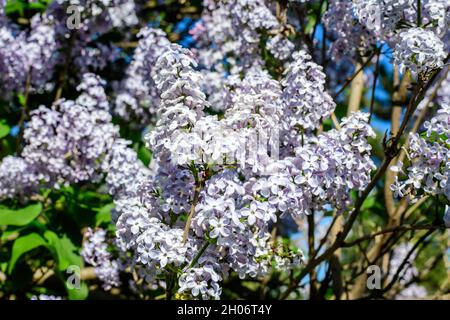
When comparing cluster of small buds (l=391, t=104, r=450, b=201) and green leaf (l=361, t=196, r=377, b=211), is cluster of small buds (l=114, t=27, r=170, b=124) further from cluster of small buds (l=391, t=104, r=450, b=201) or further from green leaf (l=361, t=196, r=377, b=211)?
cluster of small buds (l=391, t=104, r=450, b=201)

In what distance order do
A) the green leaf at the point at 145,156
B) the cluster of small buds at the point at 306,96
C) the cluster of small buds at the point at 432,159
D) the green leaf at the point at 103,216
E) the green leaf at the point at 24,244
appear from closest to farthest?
the cluster of small buds at the point at 432,159 → the cluster of small buds at the point at 306,96 → the green leaf at the point at 24,244 → the green leaf at the point at 103,216 → the green leaf at the point at 145,156

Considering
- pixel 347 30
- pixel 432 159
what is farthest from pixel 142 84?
pixel 432 159

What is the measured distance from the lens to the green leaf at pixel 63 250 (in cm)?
311

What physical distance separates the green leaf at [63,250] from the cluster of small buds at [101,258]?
0.09 m

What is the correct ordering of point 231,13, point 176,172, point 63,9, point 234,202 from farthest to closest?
point 63,9
point 231,13
point 176,172
point 234,202

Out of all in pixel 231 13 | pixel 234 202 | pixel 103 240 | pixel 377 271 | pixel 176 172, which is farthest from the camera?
pixel 231 13

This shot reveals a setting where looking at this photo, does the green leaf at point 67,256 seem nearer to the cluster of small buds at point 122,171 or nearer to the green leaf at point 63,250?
the green leaf at point 63,250

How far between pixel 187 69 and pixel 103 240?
1.26 metres

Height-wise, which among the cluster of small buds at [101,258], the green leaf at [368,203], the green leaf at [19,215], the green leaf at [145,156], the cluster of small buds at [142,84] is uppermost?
the cluster of small buds at [142,84]

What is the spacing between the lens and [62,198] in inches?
140

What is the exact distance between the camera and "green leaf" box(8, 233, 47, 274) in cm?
304

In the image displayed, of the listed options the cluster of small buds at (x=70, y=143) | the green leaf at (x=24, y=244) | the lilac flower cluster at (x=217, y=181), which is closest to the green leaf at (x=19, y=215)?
the green leaf at (x=24, y=244)
